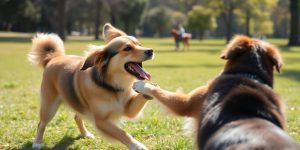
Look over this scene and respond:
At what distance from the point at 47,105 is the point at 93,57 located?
1.46 metres

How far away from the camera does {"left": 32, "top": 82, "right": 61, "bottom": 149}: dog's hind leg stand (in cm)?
680

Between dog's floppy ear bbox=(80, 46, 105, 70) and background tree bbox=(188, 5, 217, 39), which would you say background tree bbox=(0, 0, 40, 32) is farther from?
dog's floppy ear bbox=(80, 46, 105, 70)

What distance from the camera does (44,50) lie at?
7574mm

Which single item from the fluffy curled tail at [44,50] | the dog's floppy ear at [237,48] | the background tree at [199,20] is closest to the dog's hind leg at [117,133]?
the dog's floppy ear at [237,48]

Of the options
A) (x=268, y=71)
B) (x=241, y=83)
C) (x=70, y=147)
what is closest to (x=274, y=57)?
(x=268, y=71)

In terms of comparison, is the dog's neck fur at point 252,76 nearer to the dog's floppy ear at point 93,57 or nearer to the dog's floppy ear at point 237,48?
the dog's floppy ear at point 237,48

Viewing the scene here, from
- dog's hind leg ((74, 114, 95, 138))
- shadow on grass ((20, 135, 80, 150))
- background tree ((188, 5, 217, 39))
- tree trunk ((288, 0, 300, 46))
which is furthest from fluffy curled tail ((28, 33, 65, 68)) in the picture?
background tree ((188, 5, 217, 39))

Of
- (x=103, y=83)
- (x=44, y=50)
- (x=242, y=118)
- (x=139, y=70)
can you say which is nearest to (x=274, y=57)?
(x=242, y=118)

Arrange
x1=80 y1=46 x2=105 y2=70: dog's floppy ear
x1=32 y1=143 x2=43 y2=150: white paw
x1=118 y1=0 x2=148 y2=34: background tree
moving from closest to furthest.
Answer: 1. x1=80 y1=46 x2=105 y2=70: dog's floppy ear
2. x1=32 y1=143 x2=43 y2=150: white paw
3. x1=118 y1=0 x2=148 y2=34: background tree

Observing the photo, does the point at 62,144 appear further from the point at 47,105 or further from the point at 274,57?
the point at 274,57

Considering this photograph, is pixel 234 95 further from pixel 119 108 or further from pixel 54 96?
pixel 54 96

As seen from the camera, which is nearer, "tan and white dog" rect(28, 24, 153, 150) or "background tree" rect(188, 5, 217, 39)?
"tan and white dog" rect(28, 24, 153, 150)

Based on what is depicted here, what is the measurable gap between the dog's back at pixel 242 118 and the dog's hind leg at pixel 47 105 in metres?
3.37

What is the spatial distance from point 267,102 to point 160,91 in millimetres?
1867
